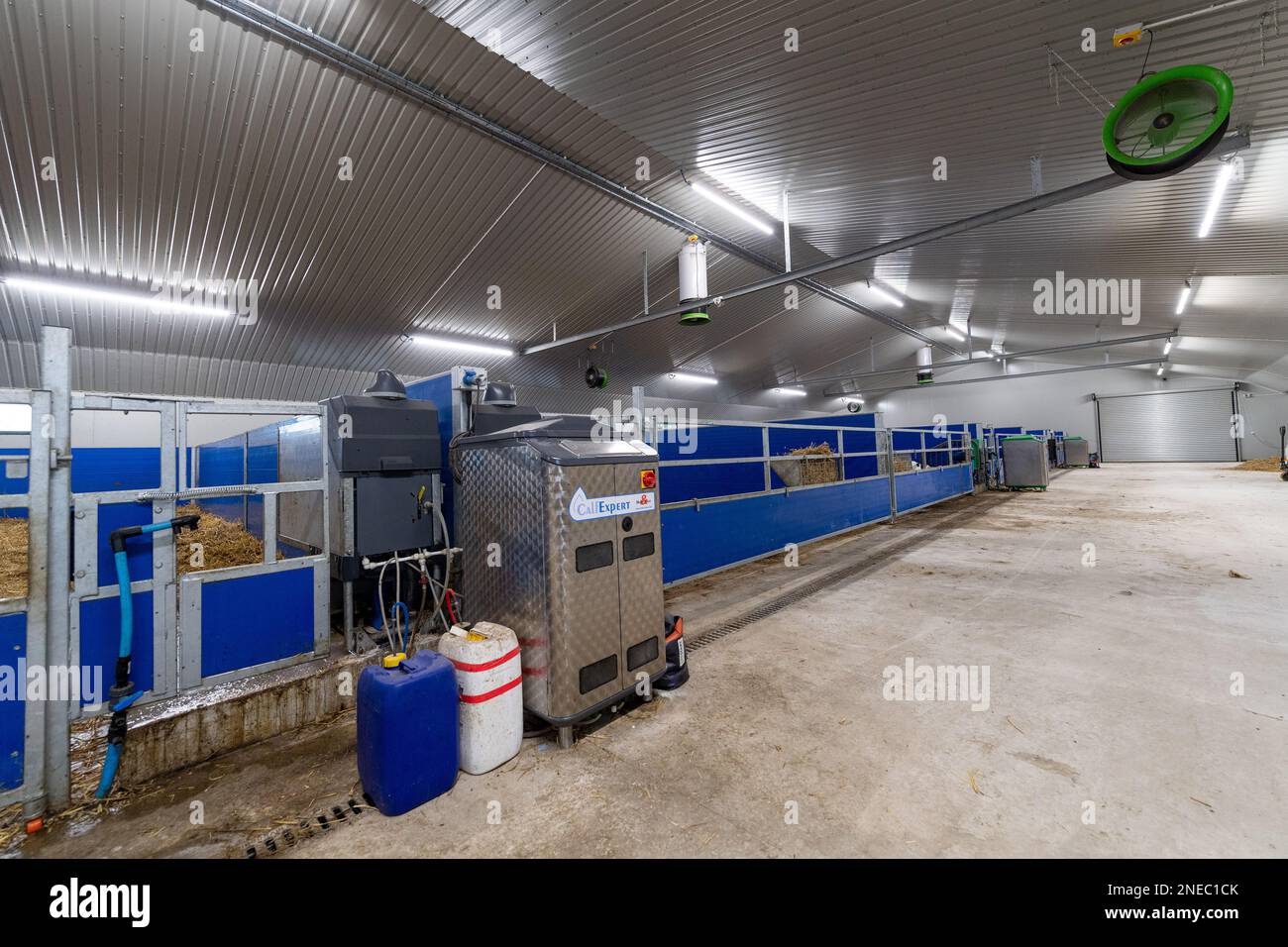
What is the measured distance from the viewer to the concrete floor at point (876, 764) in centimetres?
156

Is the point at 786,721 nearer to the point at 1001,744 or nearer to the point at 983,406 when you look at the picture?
the point at 1001,744

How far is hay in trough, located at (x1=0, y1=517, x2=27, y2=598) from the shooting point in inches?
100.0

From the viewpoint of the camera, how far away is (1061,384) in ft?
67.5

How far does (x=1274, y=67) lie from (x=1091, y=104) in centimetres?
107

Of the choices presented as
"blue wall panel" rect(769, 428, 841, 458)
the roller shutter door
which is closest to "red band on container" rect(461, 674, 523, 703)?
"blue wall panel" rect(769, 428, 841, 458)

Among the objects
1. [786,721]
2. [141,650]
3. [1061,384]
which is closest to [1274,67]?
[786,721]

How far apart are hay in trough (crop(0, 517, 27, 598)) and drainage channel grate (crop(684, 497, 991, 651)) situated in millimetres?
3617

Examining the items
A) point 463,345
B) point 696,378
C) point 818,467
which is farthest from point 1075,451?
point 463,345

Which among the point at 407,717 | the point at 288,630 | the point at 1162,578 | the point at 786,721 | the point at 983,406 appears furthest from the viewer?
the point at 983,406

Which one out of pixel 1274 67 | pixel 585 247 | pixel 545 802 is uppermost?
pixel 585 247

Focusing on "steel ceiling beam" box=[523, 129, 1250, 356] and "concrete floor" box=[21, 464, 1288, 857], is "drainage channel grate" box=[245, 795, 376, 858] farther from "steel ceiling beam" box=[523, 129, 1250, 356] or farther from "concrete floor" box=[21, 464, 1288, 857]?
"steel ceiling beam" box=[523, 129, 1250, 356]

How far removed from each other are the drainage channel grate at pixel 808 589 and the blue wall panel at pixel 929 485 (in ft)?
4.78

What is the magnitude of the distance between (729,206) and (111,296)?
813cm
